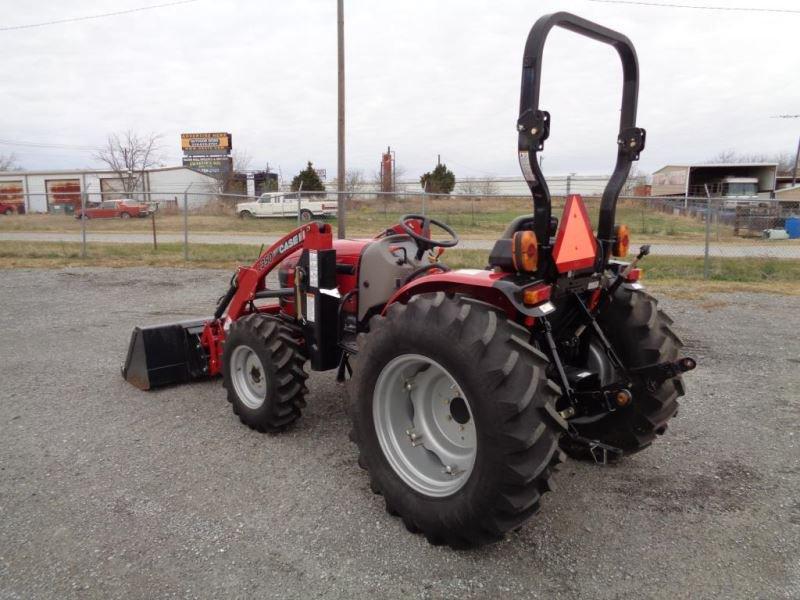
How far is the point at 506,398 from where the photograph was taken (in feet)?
7.82

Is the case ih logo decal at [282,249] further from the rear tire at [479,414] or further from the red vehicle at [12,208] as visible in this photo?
the red vehicle at [12,208]

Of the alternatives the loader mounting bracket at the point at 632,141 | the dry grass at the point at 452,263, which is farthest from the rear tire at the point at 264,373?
the dry grass at the point at 452,263

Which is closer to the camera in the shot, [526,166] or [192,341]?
[526,166]

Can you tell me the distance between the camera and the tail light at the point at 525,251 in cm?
258

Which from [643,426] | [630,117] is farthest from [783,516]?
[630,117]

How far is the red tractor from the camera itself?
8.01ft

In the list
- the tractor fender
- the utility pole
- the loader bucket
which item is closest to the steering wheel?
the tractor fender

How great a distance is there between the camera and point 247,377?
4.23m

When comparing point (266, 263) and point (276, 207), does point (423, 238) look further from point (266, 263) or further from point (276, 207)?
point (276, 207)

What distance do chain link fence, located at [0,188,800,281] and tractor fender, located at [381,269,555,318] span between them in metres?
8.74

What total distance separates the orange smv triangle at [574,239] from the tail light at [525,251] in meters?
0.14

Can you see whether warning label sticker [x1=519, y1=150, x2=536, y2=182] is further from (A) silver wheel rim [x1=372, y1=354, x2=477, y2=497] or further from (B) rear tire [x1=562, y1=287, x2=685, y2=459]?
(B) rear tire [x1=562, y1=287, x2=685, y2=459]

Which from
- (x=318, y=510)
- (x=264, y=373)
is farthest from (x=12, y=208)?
(x=318, y=510)

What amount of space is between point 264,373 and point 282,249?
953 millimetres
